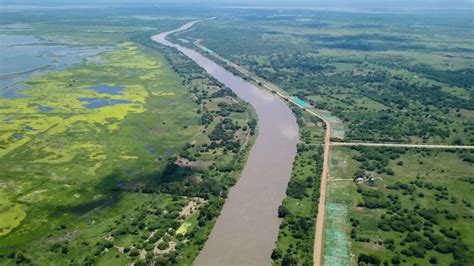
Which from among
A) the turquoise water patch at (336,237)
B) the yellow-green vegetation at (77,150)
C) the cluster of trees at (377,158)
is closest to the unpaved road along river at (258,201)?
the turquoise water patch at (336,237)

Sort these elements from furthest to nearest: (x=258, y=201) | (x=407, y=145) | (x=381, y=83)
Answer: (x=381, y=83)
(x=407, y=145)
(x=258, y=201)

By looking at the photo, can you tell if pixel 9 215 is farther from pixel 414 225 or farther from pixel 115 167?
pixel 414 225

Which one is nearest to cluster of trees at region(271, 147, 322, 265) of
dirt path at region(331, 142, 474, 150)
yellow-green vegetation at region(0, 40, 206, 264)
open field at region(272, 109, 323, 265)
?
open field at region(272, 109, 323, 265)

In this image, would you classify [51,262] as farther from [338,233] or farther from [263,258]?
[338,233]

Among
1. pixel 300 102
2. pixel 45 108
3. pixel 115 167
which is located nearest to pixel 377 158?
pixel 300 102

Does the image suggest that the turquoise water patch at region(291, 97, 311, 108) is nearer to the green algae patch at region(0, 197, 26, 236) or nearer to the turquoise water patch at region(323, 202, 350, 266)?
the turquoise water patch at region(323, 202, 350, 266)

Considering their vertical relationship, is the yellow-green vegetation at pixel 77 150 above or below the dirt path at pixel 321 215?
below

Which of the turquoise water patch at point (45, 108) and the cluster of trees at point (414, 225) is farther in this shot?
the turquoise water patch at point (45, 108)

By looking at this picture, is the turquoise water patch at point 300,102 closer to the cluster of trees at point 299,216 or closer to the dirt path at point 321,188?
the dirt path at point 321,188

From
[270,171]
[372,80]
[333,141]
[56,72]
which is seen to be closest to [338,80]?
[372,80]
